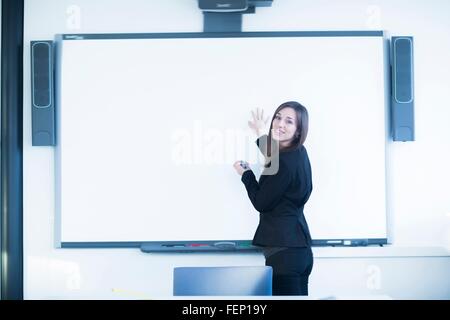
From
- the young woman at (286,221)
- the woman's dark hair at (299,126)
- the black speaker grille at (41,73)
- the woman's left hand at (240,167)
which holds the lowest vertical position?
the young woman at (286,221)

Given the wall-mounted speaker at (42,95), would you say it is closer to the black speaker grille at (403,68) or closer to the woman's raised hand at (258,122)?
the woman's raised hand at (258,122)

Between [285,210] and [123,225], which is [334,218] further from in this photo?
[123,225]

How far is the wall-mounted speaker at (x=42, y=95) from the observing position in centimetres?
321

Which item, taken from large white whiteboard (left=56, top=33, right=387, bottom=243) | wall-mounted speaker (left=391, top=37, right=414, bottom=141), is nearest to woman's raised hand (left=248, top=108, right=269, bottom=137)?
large white whiteboard (left=56, top=33, right=387, bottom=243)

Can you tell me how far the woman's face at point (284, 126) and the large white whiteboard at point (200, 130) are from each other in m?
0.29

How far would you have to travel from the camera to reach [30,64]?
3.28 m

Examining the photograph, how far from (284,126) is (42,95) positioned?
5.01ft

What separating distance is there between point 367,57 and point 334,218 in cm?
104

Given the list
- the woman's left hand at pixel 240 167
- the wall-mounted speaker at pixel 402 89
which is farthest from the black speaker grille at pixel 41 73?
the wall-mounted speaker at pixel 402 89

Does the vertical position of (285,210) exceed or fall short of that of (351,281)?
it exceeds it

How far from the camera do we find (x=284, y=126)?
2959 mm

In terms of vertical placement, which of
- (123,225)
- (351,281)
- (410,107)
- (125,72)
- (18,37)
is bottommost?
(351,281)
